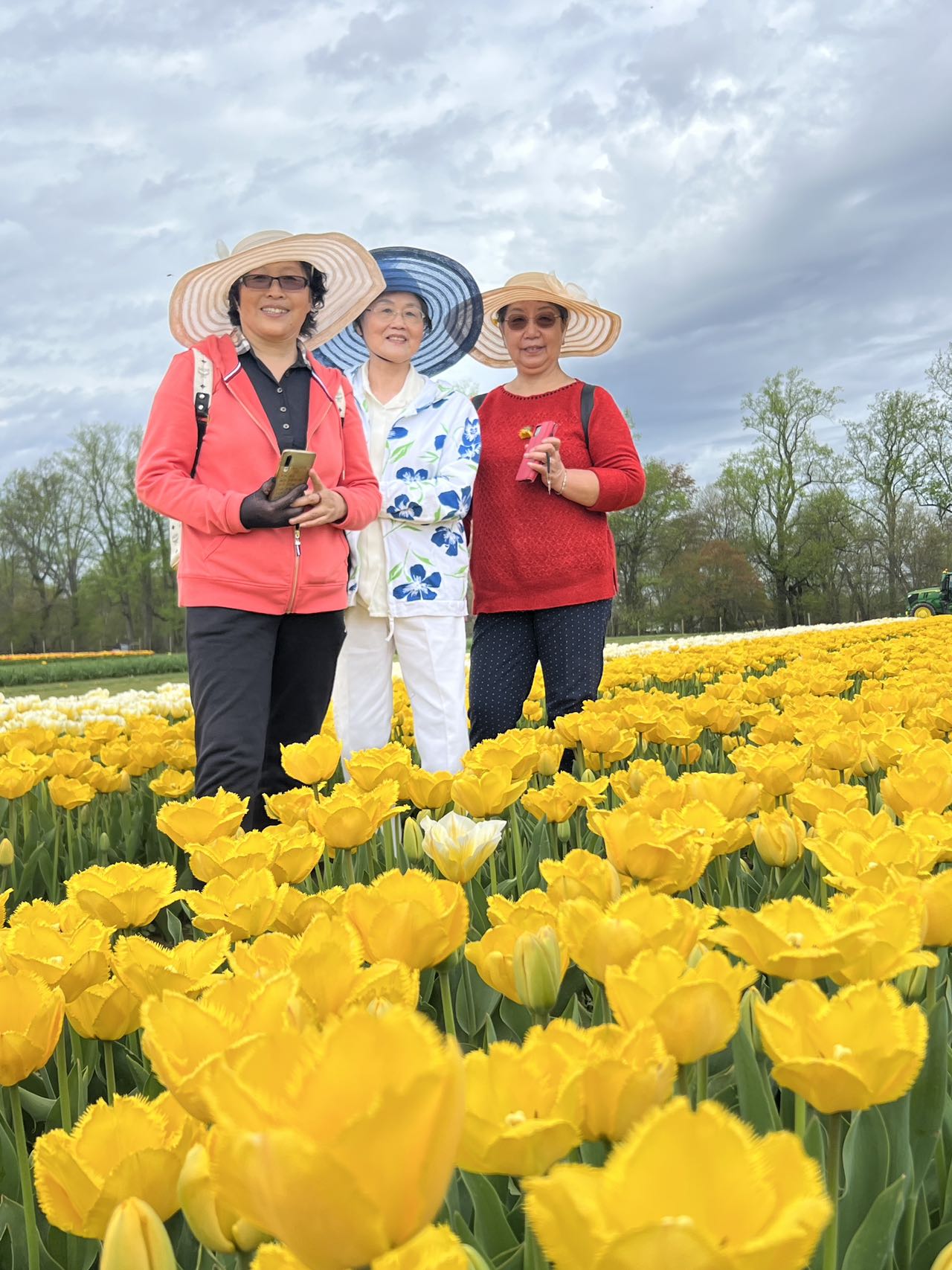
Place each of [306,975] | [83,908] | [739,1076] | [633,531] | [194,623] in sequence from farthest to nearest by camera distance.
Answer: [633,531] < [194,623] < [83,908] < [739,1076] < [306,975]

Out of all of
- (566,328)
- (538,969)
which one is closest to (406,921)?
(538,969)

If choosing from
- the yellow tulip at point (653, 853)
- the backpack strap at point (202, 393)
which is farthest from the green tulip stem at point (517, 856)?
the backpack strap at point (202, 393)

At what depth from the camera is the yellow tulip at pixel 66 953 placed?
0.98 metres

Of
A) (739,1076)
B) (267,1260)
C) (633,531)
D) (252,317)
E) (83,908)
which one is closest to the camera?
(267,1260)

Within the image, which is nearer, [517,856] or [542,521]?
[517,856]

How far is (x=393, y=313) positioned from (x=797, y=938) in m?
3.03

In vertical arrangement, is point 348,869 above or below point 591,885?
below

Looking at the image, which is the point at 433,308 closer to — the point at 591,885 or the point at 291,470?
the point at 291,470

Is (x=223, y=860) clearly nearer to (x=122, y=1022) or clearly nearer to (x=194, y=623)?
(x=122, y=1022)

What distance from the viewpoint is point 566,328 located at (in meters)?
4.19

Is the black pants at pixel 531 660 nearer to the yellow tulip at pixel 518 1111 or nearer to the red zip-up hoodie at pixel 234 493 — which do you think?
the red zip-up hoodie at pixel 234 493

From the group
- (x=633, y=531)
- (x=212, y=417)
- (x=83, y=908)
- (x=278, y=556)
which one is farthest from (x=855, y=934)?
(x=633, y=531)

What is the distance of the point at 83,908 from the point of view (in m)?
1.23

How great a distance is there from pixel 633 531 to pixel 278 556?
137 ft
